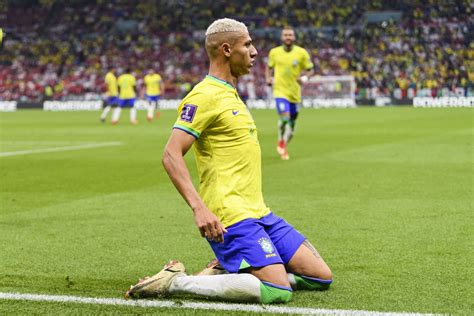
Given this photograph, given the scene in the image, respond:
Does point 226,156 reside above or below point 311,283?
above

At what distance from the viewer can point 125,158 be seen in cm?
1697

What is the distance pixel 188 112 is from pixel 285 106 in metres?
12.0

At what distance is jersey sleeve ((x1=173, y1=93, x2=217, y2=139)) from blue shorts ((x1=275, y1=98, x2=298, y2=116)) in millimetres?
11831

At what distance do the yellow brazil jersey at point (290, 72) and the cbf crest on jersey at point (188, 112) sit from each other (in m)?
12.1

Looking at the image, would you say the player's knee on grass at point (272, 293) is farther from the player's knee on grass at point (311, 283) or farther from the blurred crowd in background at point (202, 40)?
the blurred crowd in background at point (202, 40)

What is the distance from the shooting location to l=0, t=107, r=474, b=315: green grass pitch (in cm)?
563

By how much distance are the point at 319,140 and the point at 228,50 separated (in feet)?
54.7

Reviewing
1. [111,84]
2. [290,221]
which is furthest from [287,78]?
[111,84]

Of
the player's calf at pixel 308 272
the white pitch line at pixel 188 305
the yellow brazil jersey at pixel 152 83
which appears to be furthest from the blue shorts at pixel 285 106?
the yellow brazil jersey at pixel 152 83

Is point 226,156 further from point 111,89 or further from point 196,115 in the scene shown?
point 111,89

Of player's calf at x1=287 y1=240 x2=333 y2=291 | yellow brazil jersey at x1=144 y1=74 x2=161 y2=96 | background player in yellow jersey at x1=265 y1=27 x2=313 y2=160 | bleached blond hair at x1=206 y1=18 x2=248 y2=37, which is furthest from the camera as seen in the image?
yellow brazil jersey at x1=144 y1=74 x2=161 y2=96

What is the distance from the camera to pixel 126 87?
1328 inches

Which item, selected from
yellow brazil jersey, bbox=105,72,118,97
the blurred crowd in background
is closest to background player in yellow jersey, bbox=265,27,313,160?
yellow brazil jersey, bbox=105,72,118,97

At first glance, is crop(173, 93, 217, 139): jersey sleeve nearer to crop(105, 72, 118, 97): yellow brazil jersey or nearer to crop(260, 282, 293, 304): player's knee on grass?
crop(260, 282, 293, 304): player's knee on grass
